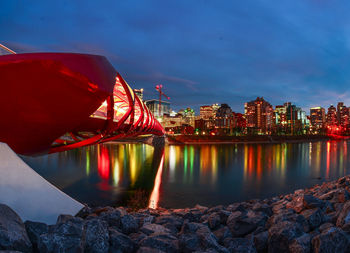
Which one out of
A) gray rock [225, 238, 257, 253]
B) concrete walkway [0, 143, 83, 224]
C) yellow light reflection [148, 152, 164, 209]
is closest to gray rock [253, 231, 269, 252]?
gray rock [225, 238, 257, 253]

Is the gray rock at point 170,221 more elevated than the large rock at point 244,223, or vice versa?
the large rock at point 244,223

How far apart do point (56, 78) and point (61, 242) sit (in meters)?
1.77

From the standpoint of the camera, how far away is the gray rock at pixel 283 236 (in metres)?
3.42

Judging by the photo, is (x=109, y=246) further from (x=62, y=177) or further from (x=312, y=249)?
(x=62, y=177)

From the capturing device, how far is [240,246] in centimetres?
353

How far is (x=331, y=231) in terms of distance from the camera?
3.24 metres

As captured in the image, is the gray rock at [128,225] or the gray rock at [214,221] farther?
the gray rock at [214,221]

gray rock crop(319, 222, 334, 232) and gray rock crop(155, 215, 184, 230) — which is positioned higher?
gray rock crop(319, 222, 334, 232)

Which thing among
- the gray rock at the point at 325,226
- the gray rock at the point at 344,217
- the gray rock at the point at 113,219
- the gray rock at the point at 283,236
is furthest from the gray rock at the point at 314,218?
the gray rock at the point at 113,219

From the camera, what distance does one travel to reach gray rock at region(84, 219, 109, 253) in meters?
3.04

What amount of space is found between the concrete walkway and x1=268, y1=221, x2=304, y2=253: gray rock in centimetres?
317

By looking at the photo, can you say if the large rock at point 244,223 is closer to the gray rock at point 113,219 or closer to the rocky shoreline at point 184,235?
the rocky shoreline at point 184,235

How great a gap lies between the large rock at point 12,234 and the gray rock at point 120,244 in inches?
35.8

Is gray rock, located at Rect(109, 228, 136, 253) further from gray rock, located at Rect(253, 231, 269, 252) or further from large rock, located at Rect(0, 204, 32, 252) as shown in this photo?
gray rock, located at Rect(253, 231, 269, 252)
